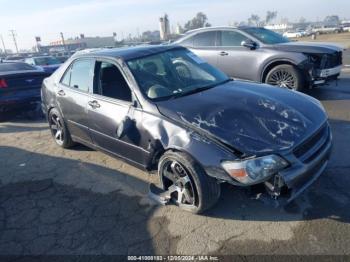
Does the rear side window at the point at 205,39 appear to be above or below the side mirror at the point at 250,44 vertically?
above

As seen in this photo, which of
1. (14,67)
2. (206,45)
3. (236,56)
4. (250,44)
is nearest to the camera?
(250,44)

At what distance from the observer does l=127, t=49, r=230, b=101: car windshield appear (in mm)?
3746

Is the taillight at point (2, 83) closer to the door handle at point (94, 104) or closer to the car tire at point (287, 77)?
the door handle at point (94, 104)

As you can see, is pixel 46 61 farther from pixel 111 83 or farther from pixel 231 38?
pixel 111 83

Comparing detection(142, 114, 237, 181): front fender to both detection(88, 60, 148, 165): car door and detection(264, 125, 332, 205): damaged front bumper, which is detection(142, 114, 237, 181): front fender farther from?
detection(264, 125, 332, 205): damaged front bumper

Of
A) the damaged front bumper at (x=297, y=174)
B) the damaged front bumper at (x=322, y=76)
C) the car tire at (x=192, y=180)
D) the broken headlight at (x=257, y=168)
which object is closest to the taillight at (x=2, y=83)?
the car tire at (x=192, y=180)

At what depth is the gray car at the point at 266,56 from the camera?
22.6 feet

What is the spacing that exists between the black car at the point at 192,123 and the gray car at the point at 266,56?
10.5 ft

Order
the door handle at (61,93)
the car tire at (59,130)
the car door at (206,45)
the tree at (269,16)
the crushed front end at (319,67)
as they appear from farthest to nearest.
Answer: the tree at (269,16)
the car door at (206,45)
the crushed front end at (319,67)
the car tire at (59,130)
the door handle at (61,93)

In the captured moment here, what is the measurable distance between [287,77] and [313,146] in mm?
4310

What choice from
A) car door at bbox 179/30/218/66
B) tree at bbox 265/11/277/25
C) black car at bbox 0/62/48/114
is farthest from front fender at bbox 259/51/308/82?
tree at bbox 265/11/277/25

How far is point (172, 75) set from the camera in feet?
13.4

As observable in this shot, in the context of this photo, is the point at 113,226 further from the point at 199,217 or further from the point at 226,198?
the point at 226,198

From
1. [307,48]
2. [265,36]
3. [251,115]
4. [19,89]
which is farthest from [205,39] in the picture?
[251,115]
